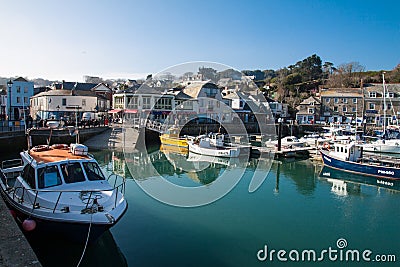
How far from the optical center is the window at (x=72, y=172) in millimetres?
10602

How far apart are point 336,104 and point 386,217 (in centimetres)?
5111

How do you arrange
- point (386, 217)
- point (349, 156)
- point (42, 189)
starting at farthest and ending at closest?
point (349, 156) < point (386, 217) < point (42, 189)

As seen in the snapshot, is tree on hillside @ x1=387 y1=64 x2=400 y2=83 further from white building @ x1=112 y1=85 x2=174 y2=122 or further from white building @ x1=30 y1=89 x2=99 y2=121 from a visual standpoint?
white building @ x1=30 y1=89 x2=99 y2=121

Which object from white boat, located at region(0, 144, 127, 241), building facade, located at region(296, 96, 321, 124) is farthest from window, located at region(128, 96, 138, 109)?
white boat, located at region(0, 144, 127, 241)

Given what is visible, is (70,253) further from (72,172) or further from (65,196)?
(72,172)

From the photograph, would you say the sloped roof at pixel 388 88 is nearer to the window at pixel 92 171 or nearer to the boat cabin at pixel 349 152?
the boat cabin at pixel 349 152

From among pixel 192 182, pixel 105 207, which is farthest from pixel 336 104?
pixel 105 207

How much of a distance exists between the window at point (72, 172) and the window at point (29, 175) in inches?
39.2

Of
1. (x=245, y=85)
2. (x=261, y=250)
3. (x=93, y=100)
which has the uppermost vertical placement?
(x=245, y=85)

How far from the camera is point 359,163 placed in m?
23.1

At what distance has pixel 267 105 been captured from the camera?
5622 centimetres

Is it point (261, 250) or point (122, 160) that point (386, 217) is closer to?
point (261, 250)

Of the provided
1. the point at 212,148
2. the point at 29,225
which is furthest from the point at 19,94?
the point at 29,225

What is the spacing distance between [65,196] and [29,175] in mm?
2278
